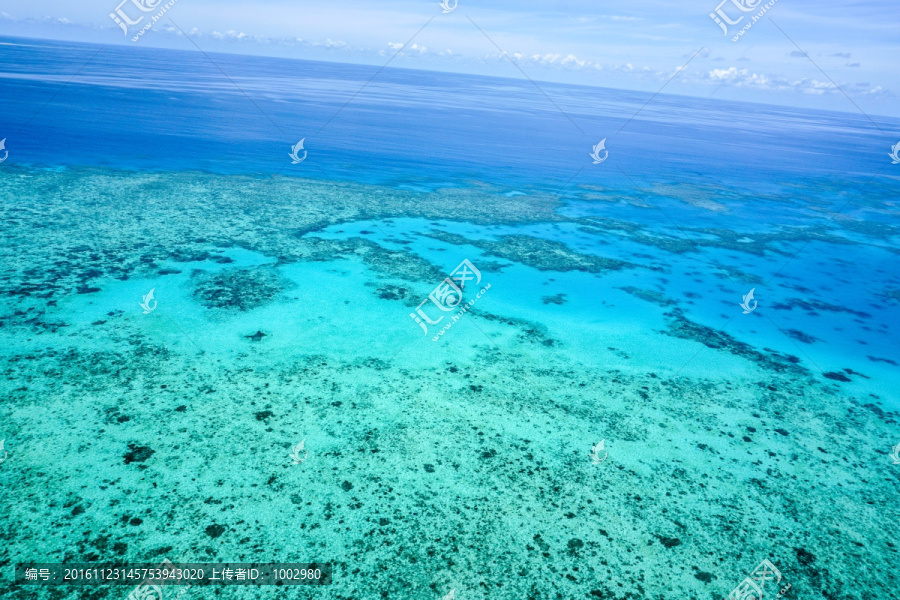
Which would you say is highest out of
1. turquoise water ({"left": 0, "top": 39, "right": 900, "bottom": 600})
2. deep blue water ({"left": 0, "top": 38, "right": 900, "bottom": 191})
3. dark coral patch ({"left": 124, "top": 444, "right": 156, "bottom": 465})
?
deep blue water ({"left": 0, "top": 38, "right": 900, "bottom": 191})

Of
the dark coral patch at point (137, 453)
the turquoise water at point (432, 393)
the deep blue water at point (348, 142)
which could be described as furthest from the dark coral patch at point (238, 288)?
the deep blue water at point (348, 142)

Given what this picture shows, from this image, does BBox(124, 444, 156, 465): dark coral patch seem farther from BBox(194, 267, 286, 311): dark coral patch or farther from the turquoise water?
BBox(194, 267, 286, 311): dark coral patch

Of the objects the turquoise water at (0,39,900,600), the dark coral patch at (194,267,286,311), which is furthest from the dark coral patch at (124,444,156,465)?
the dark coral patch at (194,267,286,311)

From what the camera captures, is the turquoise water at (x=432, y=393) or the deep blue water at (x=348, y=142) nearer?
the turquoise water at (x=432, y=393)

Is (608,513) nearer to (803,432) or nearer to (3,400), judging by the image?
(803,432)

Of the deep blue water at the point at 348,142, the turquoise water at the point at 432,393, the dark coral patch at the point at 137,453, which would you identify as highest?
the deep blue water at the point at 348,142

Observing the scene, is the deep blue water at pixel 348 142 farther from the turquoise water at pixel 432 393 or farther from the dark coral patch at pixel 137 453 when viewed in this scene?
the dark coral patch at pixel 137 453

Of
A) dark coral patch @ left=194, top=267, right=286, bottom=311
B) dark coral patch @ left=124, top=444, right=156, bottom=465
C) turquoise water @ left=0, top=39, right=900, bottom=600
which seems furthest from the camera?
dark coral patch @ left=194, top=267, right=286, bottom=311

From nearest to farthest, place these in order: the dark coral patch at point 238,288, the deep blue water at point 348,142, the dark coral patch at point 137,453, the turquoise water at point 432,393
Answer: the turquoise water at point 432,393, the dark coral patch at point 137,453, the dark coral patch at point 238,288, the deep blue water at point 348,142
